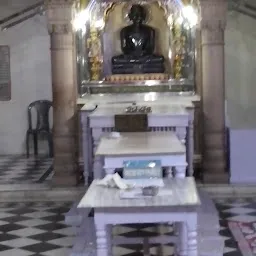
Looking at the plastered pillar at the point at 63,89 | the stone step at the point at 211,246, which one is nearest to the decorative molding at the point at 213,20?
the plastered pillar at the point at 63,89

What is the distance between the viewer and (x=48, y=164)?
11.1 m

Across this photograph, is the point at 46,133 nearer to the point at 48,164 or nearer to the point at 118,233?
the point at 48,164

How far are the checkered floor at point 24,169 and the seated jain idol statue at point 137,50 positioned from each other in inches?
69.4

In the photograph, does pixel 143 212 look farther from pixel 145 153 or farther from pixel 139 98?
pixel 139 98

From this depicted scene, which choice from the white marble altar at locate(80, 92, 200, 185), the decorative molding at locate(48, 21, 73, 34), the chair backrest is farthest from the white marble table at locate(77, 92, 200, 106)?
the chair backrest

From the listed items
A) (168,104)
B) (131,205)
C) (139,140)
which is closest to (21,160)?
(168,104)

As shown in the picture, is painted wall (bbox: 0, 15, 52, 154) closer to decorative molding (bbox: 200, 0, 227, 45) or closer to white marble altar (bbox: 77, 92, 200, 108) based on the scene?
white marble altar (bbox: 77, 92, 200, 108)

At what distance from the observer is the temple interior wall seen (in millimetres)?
12172

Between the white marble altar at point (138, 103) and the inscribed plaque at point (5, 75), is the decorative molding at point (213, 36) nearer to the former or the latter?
the white marble altar at point (138, 103)

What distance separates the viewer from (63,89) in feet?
29.6

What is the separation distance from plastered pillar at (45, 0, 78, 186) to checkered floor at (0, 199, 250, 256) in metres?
0.64

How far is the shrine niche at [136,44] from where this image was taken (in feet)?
32.5

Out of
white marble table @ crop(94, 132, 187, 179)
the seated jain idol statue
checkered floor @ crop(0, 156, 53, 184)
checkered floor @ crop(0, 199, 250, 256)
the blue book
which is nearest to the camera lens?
the blue book

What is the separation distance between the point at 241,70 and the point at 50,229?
590 centimetres
